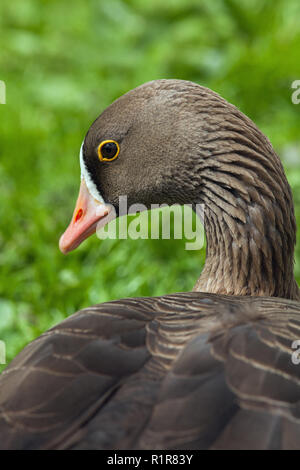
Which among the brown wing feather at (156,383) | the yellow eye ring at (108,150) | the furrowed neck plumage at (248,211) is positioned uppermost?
the yellow eye ring at (108,150)

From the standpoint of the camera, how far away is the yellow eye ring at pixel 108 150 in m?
3.07

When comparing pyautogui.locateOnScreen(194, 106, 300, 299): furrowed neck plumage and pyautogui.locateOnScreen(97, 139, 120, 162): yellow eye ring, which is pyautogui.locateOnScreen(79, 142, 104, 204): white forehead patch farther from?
pyautogui.locateOnScreen(194, 106, 300, 299): furrowed neck plumage

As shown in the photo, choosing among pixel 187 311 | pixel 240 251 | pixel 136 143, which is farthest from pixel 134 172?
pixel 187 311

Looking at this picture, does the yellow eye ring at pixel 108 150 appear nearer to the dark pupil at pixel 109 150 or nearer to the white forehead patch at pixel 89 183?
the dark pupil at pixel 109 150

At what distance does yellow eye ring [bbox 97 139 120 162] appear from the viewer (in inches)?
121

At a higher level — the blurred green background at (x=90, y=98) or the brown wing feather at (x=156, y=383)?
the blurred green background at (x=90, y=98)

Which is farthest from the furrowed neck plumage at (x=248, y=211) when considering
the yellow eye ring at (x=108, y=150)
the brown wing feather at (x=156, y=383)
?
the brown wing feather at (x=156, y=383)

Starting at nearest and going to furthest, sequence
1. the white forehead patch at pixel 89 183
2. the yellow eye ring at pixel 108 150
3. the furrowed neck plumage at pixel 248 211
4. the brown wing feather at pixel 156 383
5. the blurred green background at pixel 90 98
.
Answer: the brown wing feather at pixel 156 383, the furrowed neck plumage at pixel 248 211, the yellow eye ring at pixel 108 150, the white forehead patch at pixel 89 183, the blurred green background at pixel 90 98

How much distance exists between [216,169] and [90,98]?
3.99 m

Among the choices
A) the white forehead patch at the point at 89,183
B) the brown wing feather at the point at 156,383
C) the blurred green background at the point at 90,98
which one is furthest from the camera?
the blurred green background at the point at 90,98

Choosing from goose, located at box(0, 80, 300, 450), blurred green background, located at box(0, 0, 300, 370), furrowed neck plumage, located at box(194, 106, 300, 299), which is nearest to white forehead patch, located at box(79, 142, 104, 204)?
goose, located at box(0, 80, 300, 450)

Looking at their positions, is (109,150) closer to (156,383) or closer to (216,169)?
(216,169)

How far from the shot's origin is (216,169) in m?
2.98

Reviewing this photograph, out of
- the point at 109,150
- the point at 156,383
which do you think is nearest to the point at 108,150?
the point at 109,150
